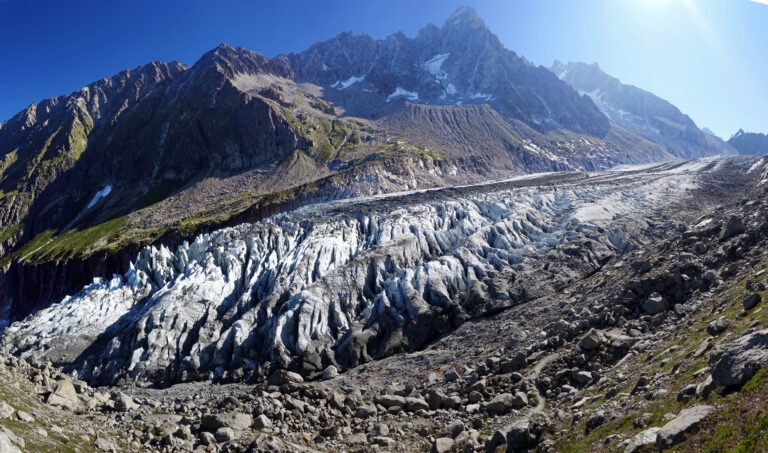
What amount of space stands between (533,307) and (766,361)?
115 ft

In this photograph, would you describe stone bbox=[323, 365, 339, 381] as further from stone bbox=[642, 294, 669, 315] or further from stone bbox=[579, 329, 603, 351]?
stone bbox=[642, 294, 669, 315]

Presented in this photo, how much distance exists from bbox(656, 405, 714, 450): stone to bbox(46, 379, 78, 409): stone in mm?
32176

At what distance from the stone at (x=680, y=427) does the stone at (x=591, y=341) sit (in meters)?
13.2

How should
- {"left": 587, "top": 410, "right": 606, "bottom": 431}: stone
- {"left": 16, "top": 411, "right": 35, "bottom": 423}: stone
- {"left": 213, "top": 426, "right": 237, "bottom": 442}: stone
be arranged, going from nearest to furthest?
{"left": 587, "top": 410, "right": 606, "bottom": 431}: stone < {"left": 16, "top": 411, "right": 35, "bottom": 423}: stone < {"left": 213, "top": 426, "right": 237, "bottom": 442}: stone

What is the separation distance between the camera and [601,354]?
23.2 meters

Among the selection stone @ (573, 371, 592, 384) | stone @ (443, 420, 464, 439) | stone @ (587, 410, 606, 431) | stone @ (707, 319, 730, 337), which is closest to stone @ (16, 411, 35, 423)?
stone @ (443, 420, 464, 439)

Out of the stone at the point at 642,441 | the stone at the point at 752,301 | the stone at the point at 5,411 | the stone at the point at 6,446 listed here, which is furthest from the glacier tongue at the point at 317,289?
the stone at the point at 642,441

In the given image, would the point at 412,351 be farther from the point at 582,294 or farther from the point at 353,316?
the point at 582,294

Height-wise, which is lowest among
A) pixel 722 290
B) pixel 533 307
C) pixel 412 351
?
pixel 412 351

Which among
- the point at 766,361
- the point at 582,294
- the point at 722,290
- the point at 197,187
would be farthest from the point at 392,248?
the point at 197,187

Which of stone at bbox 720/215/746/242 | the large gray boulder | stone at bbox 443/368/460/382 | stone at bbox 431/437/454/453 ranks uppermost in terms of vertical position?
stone at bbox 720/215/746/242

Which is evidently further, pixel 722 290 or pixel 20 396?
pixel 722 290

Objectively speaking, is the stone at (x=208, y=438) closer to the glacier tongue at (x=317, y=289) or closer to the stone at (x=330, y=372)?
the stone at (x=330, y=372)

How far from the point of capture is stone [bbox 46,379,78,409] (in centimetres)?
2355
